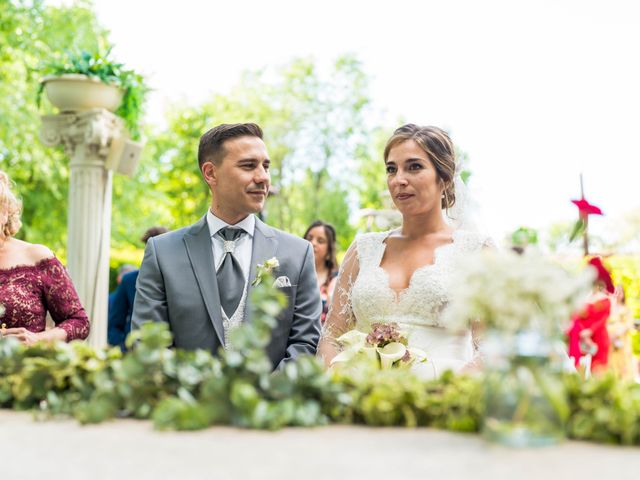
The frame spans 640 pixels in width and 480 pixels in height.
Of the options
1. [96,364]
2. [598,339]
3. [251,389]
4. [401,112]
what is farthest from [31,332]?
[401,112]

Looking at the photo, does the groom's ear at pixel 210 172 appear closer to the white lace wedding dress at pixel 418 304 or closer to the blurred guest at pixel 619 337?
the white lace wedding dress at pixel 418 304

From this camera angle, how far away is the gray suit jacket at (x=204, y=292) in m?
3.70

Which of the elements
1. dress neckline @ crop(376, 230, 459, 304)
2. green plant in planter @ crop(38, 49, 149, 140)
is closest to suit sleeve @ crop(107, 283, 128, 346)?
green plant in planter @ crop(38, 49, 149, 140)

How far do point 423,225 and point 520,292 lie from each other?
7.40 ft

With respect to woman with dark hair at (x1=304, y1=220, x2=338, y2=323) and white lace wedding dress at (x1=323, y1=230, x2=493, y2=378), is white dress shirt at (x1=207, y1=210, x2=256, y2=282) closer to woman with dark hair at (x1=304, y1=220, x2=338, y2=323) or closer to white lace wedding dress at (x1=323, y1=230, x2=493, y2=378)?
white lace wedding dress at (x1=323, y1=230, x2=493, y2=378)

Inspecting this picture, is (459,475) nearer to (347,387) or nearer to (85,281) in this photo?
(347,387)

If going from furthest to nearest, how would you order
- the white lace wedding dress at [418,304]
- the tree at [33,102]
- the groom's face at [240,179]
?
the tree at [33,102] → the groom's face at [240,179] → the white lace wedding dress at [418,304]

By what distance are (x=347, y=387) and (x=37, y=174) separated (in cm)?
1841

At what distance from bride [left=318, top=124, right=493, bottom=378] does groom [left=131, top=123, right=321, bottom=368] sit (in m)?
0.20

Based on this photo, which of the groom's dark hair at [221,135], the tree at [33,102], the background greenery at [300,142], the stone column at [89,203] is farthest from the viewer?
the background greenery at [300,142]

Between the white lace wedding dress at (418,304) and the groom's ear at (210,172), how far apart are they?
2.81 feet

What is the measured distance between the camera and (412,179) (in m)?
3.62

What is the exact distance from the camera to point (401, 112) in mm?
33062

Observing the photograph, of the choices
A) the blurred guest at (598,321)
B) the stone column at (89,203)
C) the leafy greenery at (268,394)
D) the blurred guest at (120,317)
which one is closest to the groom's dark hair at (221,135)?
the blurred guest at (598,321)
